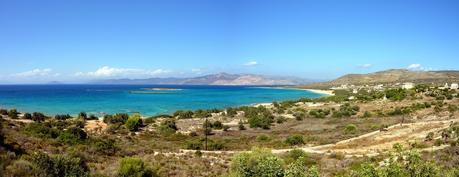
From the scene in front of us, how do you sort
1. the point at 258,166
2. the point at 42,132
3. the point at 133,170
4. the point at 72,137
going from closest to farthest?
the point at 258,166 < the point at 133,170 < the point at 72,137 < the point at 42,132

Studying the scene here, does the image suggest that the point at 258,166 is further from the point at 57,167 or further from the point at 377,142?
the point at 377,142

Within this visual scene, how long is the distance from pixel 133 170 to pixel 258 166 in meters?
7.35

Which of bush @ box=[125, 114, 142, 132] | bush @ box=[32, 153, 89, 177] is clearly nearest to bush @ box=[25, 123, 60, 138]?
bush @ box=[125, 114, 142, 132]

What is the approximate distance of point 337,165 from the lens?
76.5ft

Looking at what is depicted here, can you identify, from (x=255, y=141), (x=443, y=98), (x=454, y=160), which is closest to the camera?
(x=454, y=160)

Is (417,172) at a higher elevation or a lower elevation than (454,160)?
higher

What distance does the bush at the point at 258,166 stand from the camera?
13766 millimetres

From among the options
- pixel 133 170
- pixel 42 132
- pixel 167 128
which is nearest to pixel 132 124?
pixel 167 128

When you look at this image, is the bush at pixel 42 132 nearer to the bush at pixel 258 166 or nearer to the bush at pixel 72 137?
the bush at pixel 72 137

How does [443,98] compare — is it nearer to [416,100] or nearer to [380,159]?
[416,100]

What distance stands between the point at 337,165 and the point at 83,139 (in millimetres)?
22261

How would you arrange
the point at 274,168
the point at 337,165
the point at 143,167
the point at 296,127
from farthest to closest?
1. the point at 296,127
2. the point at 337,165
3. the point at 143,167
4. the point at 274,168

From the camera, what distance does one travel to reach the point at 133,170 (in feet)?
60.4

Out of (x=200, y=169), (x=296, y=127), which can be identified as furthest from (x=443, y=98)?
(x=200, y=169)
